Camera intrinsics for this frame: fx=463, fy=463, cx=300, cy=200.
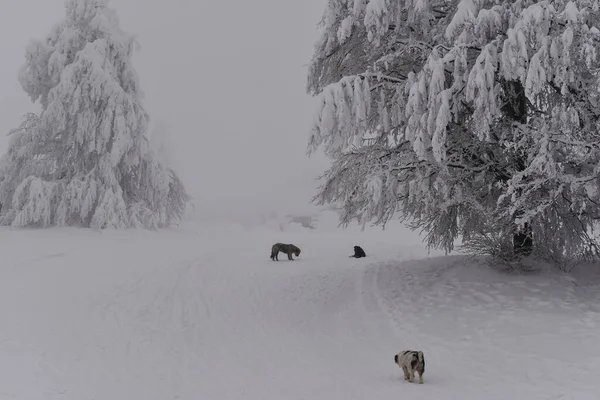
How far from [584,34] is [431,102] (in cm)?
226

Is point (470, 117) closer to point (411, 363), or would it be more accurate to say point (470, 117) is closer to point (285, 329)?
point (411, 363)

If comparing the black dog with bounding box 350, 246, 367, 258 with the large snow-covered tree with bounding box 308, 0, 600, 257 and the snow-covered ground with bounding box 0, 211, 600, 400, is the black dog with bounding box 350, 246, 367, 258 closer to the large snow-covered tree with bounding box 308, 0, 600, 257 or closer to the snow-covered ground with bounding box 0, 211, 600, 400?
the snow-covered ground with bounding box 0, 211, 600, 400

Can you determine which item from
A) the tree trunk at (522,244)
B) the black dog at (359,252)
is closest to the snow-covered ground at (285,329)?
the tree trunk at (522,244)

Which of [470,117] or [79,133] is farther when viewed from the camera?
[79,133]

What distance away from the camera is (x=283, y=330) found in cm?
857

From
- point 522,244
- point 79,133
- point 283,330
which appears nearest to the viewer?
point 283,330

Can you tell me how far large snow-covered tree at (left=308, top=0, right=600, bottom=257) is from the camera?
705 centimetres

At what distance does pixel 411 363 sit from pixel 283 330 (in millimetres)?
3263

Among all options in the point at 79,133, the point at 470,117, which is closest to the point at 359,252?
the point at 470,117

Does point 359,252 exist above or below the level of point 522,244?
below

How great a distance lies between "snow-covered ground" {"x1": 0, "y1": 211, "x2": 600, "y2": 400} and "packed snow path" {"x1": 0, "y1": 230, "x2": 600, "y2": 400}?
0.03 m

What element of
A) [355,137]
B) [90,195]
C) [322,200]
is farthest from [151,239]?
[355,137]

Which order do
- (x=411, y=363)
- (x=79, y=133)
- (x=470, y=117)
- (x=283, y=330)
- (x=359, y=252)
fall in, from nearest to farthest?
(x=411, y=363) → (x=283, y=330) → (x=470, y=117) → (x=359, y=252) → (x=79, y=133)

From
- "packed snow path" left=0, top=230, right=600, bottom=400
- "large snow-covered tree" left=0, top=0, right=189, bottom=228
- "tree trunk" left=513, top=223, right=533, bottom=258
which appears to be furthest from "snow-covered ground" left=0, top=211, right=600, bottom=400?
"large snow-covered tree" left=0, top=0, right=189, bottom=228
